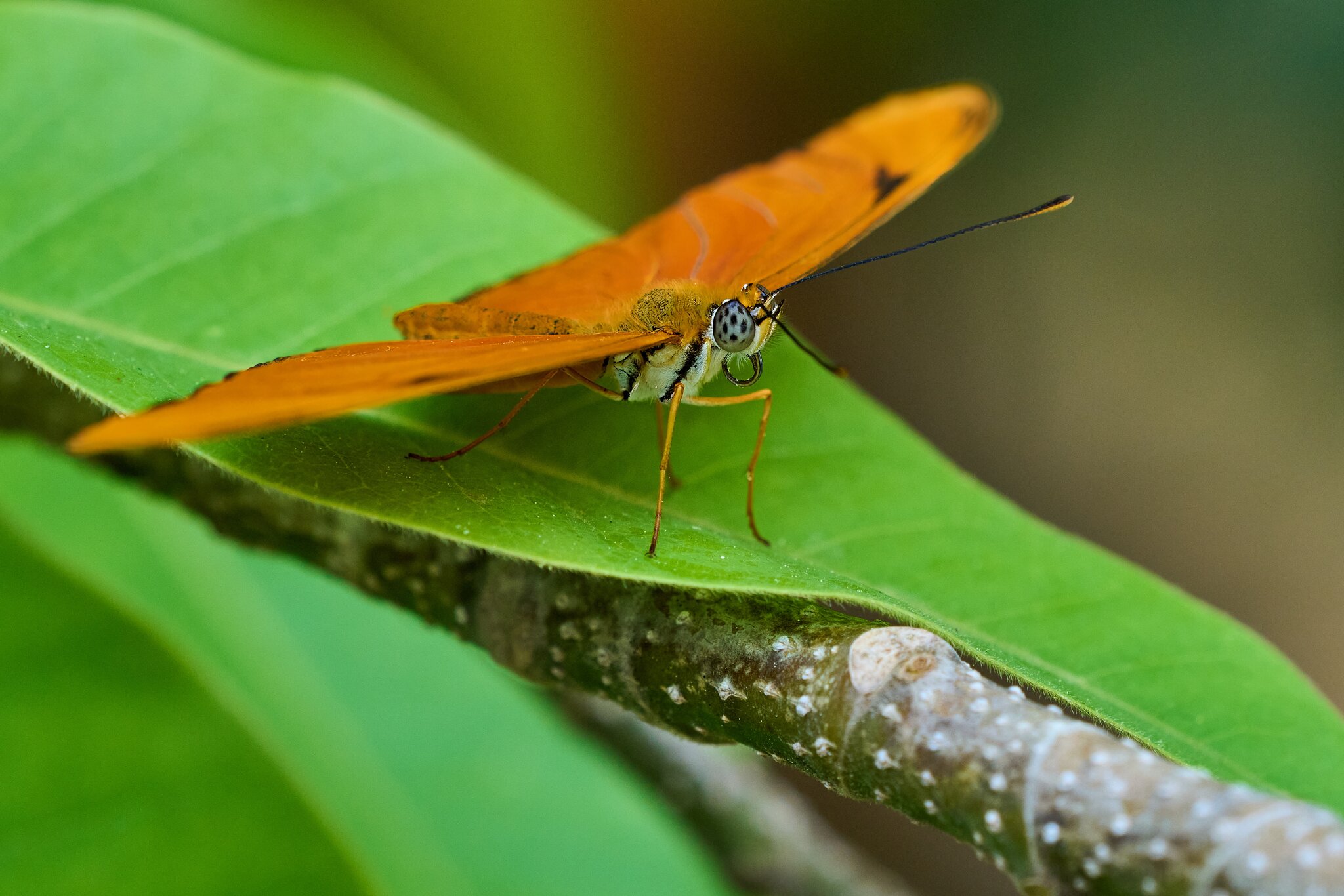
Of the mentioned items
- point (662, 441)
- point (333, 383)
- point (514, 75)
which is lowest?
point (333, 383)

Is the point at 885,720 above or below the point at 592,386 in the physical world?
below

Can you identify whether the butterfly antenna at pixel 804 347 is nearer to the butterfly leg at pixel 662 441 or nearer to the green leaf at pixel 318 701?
the butterfly leg at pixel 662 441

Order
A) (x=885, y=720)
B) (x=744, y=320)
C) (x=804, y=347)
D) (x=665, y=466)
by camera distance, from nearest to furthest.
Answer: (x=885, y=720) → (x=665, y=466) → (x=744, y=320) → (x=804, y=347)

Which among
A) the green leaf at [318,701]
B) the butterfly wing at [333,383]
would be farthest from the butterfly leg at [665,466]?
the green leaf at [318,701]

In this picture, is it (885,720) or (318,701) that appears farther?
(318,701)

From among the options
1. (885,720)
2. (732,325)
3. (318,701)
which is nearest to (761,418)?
(732,325)

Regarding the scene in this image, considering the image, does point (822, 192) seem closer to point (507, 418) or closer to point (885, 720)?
point (507, 418)
